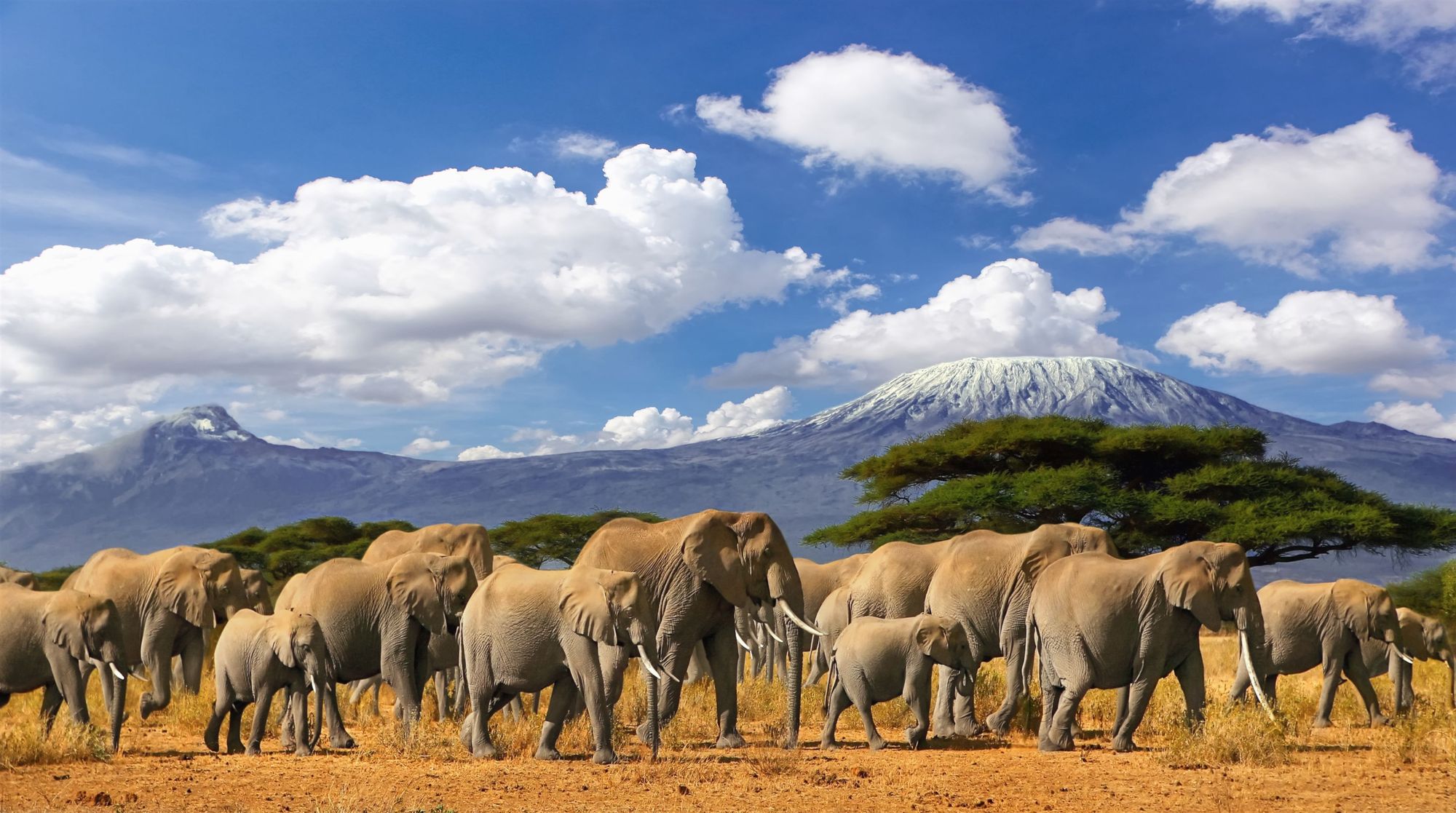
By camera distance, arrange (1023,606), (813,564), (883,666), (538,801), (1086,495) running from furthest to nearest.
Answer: (1086,495) < (813,564) < (1023,606) < (883,666) < (538,801)

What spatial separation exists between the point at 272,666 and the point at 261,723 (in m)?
0.61

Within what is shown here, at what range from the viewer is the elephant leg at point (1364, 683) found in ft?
52.2

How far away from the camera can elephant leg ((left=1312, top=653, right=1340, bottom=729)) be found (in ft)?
51.8

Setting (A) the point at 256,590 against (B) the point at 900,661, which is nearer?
(B) the point at 900,661

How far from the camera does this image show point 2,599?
45.3 ft

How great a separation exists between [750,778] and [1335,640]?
8.28m

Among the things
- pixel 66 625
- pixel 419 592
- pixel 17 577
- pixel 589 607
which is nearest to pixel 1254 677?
pixel 589 607

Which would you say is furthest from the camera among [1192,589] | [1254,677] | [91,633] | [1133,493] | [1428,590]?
[1133,493]

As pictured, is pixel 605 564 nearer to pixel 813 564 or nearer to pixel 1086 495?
pixel 813 564

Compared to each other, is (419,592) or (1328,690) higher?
(419,592)

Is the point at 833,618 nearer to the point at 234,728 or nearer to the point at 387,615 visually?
the point at 387,615

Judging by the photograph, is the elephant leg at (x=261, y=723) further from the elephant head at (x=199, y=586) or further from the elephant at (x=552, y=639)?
the elephant head at (x=199, y=586)

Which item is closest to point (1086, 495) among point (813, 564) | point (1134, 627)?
point (813, 564)

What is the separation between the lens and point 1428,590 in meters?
37.9
